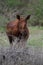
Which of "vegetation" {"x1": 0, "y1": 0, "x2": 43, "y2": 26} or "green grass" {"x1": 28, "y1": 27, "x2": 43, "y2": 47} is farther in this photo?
"vegetation" {"x1": 0, "y1": 0, "x2": 43, "y2": 26}

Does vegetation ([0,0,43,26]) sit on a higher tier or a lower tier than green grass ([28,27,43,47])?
lower

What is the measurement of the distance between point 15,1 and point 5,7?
3.65m

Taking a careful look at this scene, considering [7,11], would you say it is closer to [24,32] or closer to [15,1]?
[15,1]

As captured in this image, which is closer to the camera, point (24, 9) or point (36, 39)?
point (36, 39)

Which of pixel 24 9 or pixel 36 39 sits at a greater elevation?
pixel 36 39

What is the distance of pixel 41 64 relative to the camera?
27.0 feet

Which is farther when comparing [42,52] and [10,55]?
[42,52]

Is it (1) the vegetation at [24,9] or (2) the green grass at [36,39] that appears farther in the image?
(1) the vegetation at [24,9]

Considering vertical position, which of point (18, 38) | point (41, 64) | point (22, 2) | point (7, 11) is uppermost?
point (41, 64)

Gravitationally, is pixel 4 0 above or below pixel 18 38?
below

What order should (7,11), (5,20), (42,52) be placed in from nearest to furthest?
(42,52) < (5,20) < (7,11)

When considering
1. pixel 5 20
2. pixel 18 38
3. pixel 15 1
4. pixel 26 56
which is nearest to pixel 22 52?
pixel 26 56

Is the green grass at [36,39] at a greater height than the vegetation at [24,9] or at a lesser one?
greater

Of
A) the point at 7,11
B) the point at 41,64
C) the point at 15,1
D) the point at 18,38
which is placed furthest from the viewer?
the point at 15,1
